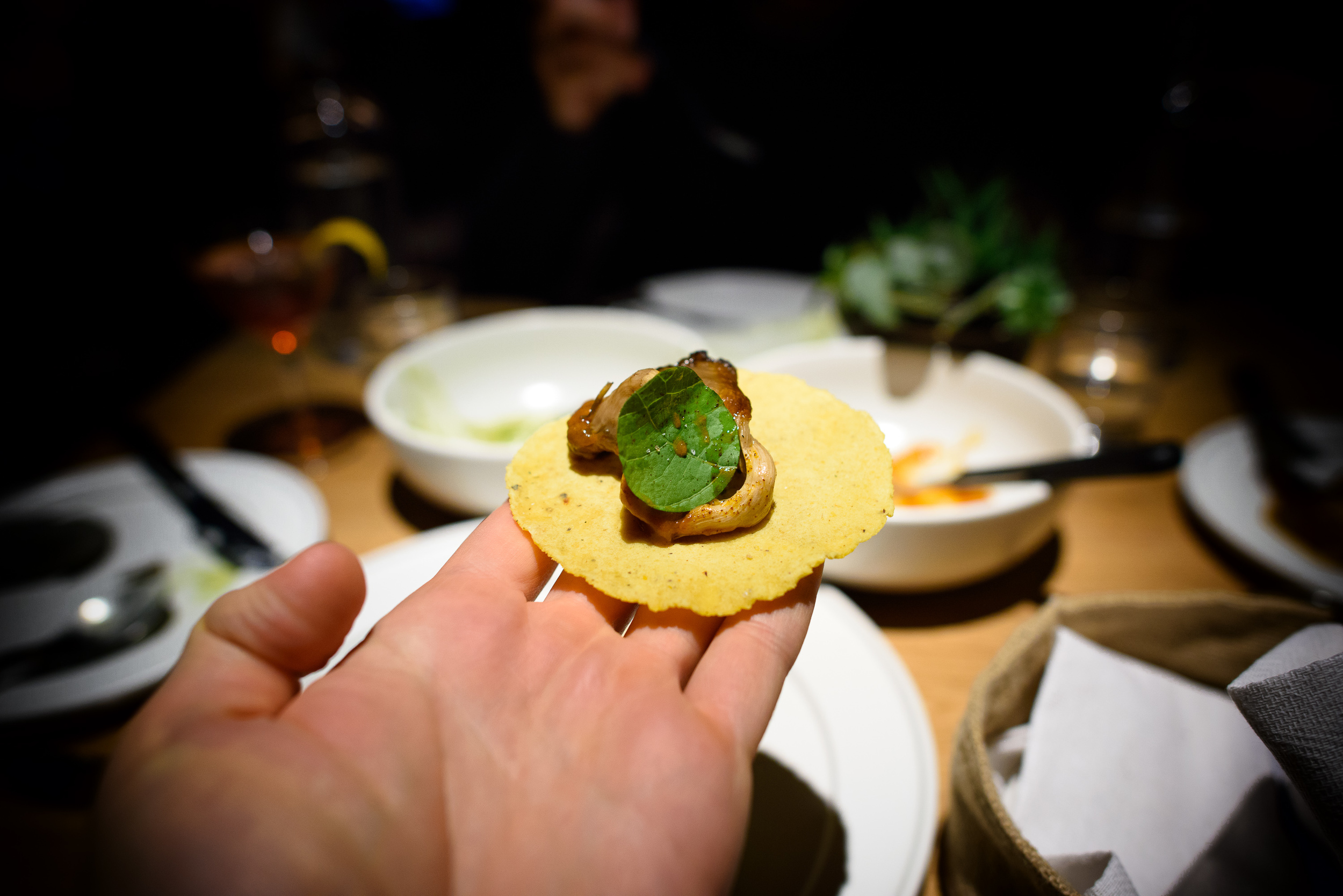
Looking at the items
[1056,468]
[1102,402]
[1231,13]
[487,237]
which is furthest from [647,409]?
[1231,13]

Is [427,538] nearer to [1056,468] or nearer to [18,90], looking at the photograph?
[1056,468]

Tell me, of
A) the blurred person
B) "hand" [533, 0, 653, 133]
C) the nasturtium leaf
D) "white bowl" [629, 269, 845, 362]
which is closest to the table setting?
"white bowl" [629, 269, 845, 362]

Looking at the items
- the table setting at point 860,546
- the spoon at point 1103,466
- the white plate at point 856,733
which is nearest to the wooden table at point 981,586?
the table setting at point 860,546

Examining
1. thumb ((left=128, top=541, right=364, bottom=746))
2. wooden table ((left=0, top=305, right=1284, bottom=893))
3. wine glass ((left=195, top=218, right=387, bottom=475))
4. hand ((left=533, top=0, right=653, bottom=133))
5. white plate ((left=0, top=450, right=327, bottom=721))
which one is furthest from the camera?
hand ((left=533, top=0, right=653, bottom=133))

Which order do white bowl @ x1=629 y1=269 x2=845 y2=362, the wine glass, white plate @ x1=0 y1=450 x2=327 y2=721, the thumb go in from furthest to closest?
1. white bowl @ x1=629 y1=269 x2=845 y2=362
2. the wine glass
3. white plate @ x1=0 y1=450 x2=327 y2=721
4. the thumb

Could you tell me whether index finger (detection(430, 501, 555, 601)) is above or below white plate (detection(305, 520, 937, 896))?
above

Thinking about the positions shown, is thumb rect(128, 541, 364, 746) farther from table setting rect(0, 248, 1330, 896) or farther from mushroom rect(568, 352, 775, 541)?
mushroom rect(568, 352, 775, 541)
